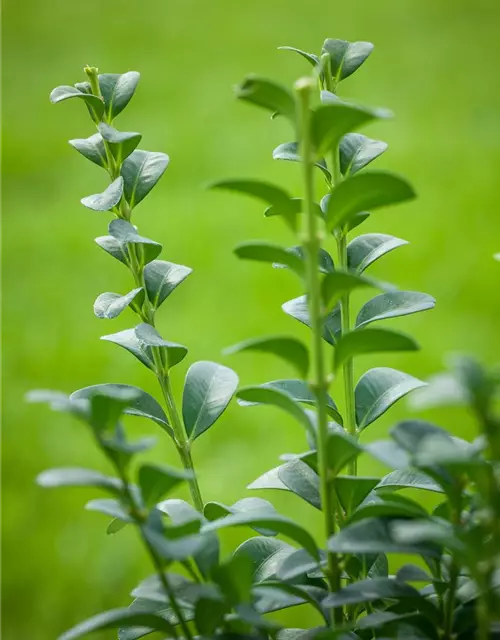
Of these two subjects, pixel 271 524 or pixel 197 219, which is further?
pixel 197 219

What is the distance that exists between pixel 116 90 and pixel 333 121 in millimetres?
153

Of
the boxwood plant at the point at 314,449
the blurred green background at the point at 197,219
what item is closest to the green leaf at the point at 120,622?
the boxwood plant at the point at 314,449

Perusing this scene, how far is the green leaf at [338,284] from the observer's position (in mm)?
300

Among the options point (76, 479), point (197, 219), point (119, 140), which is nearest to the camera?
point (76, 479)

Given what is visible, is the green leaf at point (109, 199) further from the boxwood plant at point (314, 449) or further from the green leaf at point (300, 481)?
the green leaf at point (300, 481)

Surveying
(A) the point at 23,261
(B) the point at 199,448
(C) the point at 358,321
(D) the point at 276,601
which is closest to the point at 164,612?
(D) the point at 276,601

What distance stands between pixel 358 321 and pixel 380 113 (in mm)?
167

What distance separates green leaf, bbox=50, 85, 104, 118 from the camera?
396 millimetres

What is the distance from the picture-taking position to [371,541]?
311 millimetres

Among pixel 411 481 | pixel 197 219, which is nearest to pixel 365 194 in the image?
pixel 411 481

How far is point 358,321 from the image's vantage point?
1.44ft

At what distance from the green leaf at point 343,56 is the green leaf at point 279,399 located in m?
0.19

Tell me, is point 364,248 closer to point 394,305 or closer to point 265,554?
point 394,305

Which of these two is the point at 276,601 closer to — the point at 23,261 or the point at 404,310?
the point at 404,310
